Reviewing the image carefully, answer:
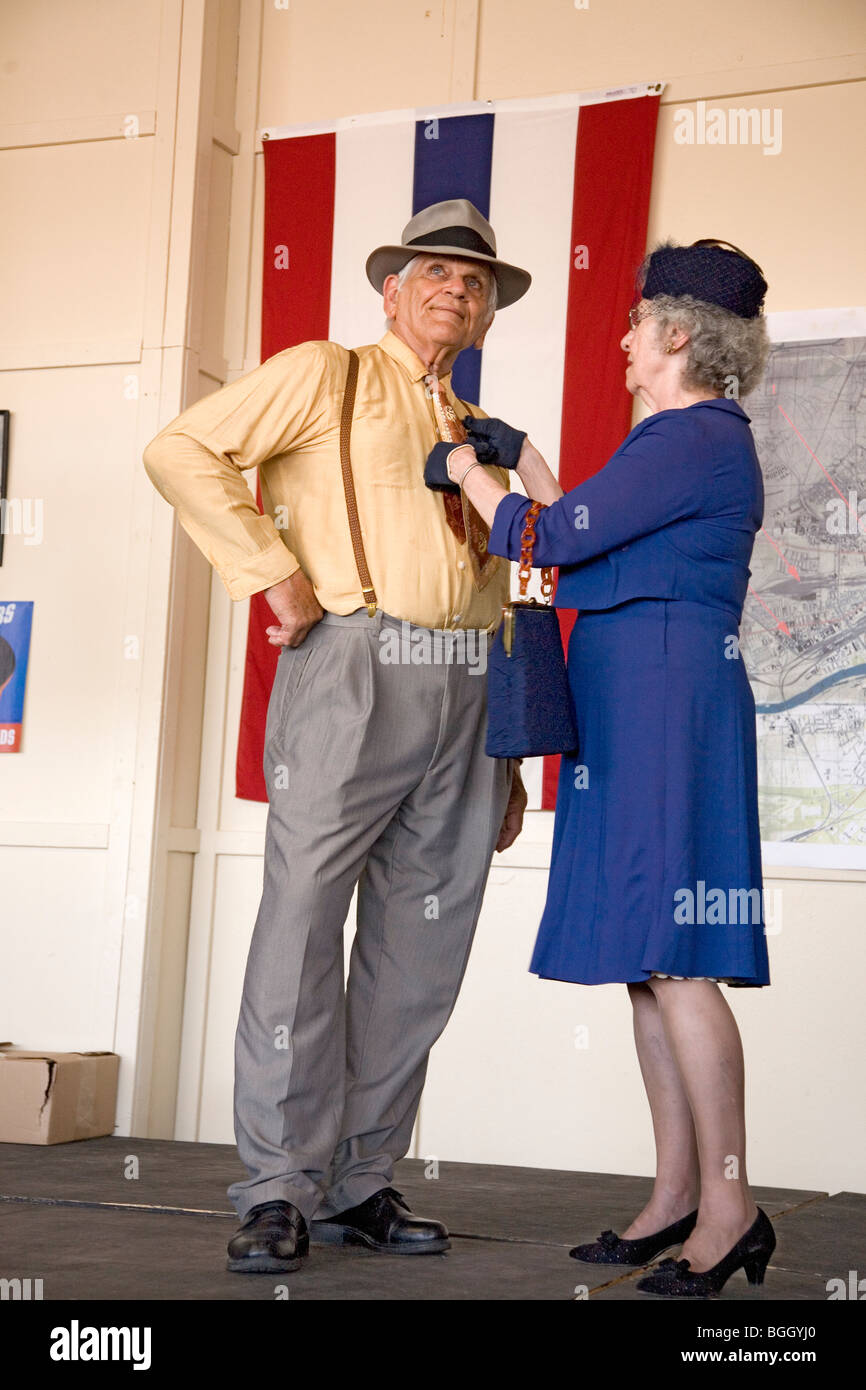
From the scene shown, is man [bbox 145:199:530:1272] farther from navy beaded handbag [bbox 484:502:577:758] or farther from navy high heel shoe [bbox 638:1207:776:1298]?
navy high heel shoe [bbox 638:1207:776:1298]

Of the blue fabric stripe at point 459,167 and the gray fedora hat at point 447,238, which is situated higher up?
the blue fabric stripe at point 459,167

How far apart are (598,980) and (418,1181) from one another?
4.66ft

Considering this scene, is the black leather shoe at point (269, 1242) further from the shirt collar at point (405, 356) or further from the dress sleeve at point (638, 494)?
the shirt collar at point (405, 356)

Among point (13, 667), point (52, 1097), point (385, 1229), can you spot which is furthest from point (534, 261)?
point (385, 1229)

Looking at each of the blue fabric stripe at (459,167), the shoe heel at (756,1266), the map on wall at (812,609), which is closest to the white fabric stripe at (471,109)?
the blue fabric stripe at (459,167)

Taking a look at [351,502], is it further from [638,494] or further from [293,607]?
[638,494]

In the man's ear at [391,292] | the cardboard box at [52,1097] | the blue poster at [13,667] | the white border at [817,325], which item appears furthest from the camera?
the blue poster at [13,667]

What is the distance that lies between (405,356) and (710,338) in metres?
0.62

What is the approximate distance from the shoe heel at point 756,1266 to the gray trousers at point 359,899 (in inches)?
25.7

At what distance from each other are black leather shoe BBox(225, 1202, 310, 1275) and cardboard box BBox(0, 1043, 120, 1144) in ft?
6.46

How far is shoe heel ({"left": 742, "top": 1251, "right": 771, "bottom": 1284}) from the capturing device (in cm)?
210

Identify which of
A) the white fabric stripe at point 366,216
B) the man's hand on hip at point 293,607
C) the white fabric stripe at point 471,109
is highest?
the white fabric stripe at point 471,109

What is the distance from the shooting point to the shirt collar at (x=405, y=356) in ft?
8.73

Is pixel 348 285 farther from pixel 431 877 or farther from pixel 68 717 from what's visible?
pixel 431 877
